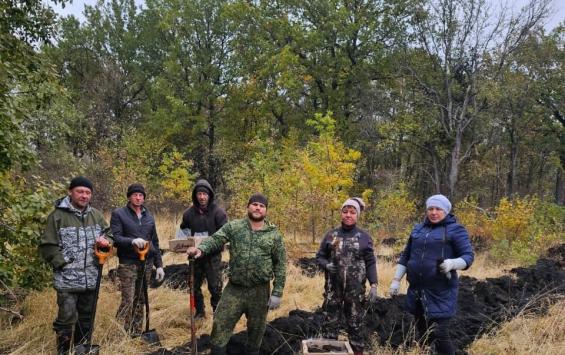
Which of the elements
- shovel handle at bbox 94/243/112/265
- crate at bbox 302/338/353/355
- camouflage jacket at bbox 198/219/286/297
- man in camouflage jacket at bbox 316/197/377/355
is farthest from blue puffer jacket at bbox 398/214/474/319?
shovel handle at bbox 94/243/112/265

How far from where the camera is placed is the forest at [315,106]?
1273cm

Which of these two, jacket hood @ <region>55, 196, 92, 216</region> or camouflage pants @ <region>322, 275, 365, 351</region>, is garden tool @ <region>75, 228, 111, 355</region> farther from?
camouflage pants @ <region>322, 275, 365, 351</region>

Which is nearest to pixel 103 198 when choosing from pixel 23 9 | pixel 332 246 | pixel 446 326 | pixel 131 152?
pixel 131 152

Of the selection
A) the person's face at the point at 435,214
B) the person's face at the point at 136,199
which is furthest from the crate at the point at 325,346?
the person's face at the point at 136,199

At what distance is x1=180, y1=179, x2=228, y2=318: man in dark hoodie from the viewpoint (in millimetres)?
5418

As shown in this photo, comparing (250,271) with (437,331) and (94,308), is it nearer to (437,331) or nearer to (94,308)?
(94,308)

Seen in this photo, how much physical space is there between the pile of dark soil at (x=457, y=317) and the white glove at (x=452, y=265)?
1010 mm

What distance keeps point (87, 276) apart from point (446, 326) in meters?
3.23

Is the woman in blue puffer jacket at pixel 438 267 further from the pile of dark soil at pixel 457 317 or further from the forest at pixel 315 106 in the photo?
the forest at pixel 315 106

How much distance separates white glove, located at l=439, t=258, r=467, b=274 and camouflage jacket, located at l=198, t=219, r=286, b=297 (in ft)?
4.47

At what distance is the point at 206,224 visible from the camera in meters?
5.43

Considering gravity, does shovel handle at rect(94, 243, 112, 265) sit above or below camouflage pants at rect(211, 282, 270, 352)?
above

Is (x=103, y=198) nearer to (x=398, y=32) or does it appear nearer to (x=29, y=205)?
(x=29, y=205)

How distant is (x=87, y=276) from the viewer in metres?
4.22
